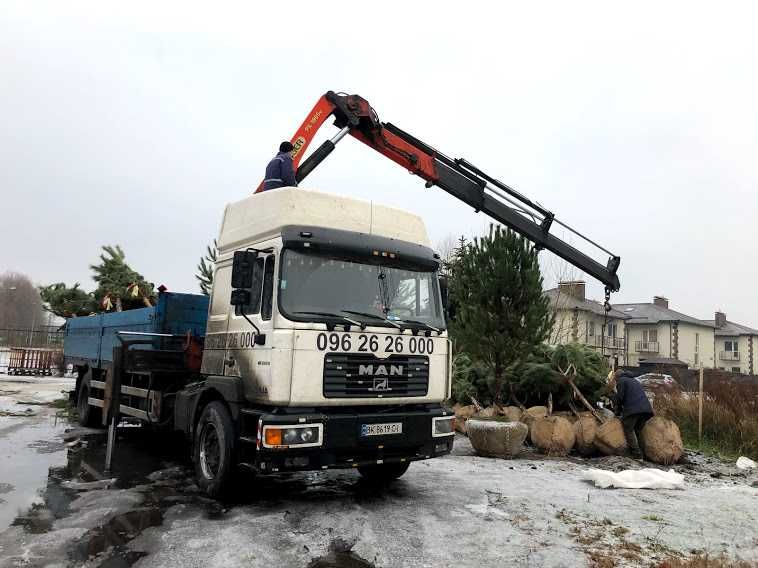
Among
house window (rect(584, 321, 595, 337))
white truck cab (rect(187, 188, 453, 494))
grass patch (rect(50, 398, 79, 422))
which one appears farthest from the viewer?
house window (rect(584, 321, 595, 337))

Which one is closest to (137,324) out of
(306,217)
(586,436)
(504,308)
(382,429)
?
(306,217)

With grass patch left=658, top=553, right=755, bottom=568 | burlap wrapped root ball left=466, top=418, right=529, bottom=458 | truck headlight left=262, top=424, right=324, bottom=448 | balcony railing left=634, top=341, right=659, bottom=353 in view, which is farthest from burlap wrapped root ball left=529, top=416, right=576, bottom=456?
balcony railing left=634, top=341, right=659, bottom=353

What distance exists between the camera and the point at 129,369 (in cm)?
734

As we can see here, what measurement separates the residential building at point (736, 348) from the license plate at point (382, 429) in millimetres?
65934

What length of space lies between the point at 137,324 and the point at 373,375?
4.49m

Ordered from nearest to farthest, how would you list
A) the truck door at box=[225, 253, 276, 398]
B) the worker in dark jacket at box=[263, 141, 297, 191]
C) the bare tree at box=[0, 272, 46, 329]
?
1. the truck door at box=[225, 253, 276, 398]
2. the worker in dark jacket at box=[263, 141, 297, 191]
3. the bare tree at box=[0, 272, 46, 329]

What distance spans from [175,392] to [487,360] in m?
6.24

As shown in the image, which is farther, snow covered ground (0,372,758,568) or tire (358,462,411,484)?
tire (358,462,411,484)

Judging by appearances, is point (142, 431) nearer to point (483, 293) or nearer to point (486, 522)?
point (483, 293)

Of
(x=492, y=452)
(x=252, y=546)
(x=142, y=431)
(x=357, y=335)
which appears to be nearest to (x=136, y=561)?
(x=252, y=546)

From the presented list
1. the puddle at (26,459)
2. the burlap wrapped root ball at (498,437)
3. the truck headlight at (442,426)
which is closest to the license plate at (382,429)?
the truck headlight at (442,426)

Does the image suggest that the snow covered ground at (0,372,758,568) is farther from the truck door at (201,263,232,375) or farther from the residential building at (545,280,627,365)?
the residential building at (545,280,627,365)

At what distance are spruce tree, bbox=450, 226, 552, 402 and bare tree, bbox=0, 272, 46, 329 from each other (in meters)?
72.9

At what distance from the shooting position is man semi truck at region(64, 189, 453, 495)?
535 cm
